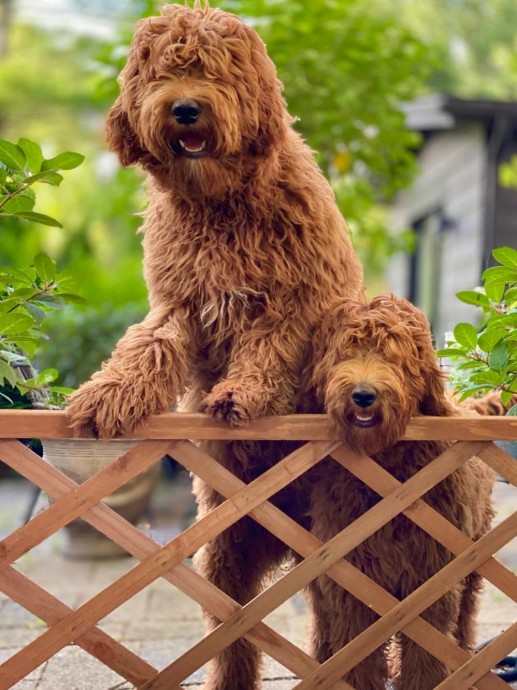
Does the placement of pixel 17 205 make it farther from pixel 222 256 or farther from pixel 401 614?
pixel 401 614

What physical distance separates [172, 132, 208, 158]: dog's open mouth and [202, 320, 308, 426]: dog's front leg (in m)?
0.56

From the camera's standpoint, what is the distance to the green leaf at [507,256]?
110 inches

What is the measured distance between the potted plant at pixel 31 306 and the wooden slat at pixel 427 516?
24.5 inches

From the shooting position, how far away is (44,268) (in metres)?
2.88

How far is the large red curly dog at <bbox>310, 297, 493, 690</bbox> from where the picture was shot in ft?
8.77

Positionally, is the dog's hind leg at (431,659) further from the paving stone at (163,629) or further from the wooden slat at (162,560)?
the paving stone at (163,629)

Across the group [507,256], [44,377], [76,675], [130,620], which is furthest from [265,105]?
[130,620]

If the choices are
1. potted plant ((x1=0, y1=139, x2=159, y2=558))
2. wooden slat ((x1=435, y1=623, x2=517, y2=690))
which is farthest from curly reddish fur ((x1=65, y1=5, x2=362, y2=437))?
wooden slat ((x1=435, y1=623, x2=517, y2=690))

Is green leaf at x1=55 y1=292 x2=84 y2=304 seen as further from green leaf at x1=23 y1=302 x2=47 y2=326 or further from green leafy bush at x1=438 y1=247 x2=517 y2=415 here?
green leafy bush at x1=438 y1=247 x2=517 y2=415

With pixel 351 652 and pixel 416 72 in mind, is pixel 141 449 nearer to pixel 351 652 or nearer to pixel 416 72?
pixel 351 652

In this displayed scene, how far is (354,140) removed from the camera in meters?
7.39

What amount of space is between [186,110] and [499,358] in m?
1.16

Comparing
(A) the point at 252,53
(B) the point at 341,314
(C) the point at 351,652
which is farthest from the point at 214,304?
(C) the point at 351,652

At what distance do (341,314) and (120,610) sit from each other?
266cm
